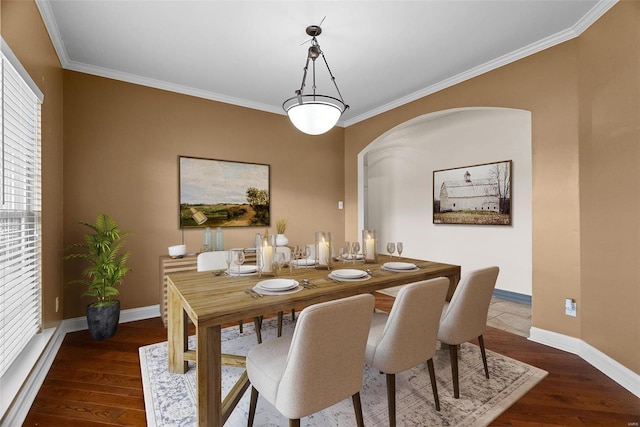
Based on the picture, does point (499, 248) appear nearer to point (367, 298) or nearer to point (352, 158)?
point (352, 158)

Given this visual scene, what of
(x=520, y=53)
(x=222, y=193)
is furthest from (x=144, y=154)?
(x=520, y=53)

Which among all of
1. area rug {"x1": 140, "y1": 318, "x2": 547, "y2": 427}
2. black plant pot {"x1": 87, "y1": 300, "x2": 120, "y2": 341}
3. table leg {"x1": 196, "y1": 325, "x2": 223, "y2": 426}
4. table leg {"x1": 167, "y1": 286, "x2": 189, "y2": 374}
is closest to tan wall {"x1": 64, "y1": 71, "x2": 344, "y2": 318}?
black plant pot {"x1": 87, "y1": 300, "x2": 120, "y2": 341}

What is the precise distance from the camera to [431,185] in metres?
4.94

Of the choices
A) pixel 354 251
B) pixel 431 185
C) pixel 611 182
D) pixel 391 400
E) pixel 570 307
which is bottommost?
pixel 391 400

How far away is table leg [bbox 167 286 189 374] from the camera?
2.11 m

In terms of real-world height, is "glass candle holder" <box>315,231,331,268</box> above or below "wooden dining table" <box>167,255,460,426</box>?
above

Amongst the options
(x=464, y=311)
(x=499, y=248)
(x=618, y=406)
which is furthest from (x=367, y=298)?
(x=499, y=248)

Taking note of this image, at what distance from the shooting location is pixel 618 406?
5.99 feet

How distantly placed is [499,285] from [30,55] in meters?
5.45

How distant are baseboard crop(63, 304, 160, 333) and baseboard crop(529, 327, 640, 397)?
3.86 meters

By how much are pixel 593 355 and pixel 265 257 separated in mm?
2631

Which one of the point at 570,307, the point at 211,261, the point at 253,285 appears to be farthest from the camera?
the point at 211,261

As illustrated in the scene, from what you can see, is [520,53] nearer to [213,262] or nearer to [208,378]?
[213,262]

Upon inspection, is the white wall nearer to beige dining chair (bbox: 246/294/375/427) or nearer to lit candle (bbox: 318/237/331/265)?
lit candle (bbox: 318/237/331/265)
